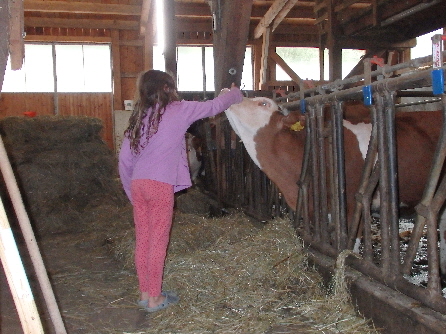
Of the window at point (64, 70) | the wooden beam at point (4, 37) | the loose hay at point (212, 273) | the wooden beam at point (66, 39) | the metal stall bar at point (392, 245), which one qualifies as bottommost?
the loose hay at point (212, 273)

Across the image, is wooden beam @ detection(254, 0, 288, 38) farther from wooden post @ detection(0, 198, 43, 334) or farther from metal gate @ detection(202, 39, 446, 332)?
wooden post @ detection(0, 198, 43, 334)

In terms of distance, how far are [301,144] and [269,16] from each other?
9179 millimetres

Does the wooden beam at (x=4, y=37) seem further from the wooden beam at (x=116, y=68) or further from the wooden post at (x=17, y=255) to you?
the wooden beam at (x=116, y=68)

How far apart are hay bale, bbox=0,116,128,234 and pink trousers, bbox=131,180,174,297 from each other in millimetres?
3265

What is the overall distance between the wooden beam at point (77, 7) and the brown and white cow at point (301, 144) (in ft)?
31.7

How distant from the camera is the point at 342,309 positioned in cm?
262

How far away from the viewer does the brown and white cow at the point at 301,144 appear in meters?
3.64

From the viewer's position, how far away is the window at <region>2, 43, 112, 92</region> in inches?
533

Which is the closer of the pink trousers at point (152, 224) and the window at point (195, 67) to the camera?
the pink trousers at point (152, 224)

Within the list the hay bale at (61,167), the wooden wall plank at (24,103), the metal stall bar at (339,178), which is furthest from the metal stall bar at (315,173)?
the wooden wall plank at (24,103)

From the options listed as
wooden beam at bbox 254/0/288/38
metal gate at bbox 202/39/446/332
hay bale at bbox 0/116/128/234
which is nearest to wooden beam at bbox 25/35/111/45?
wooden beam at bbox 254/0/288/38

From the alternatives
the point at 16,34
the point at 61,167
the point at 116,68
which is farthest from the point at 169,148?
the point at 116,68

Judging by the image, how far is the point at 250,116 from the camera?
3830 mm

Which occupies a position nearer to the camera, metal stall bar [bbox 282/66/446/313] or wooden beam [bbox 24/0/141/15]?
metal stall bar [bbox 282/66/446/313]
